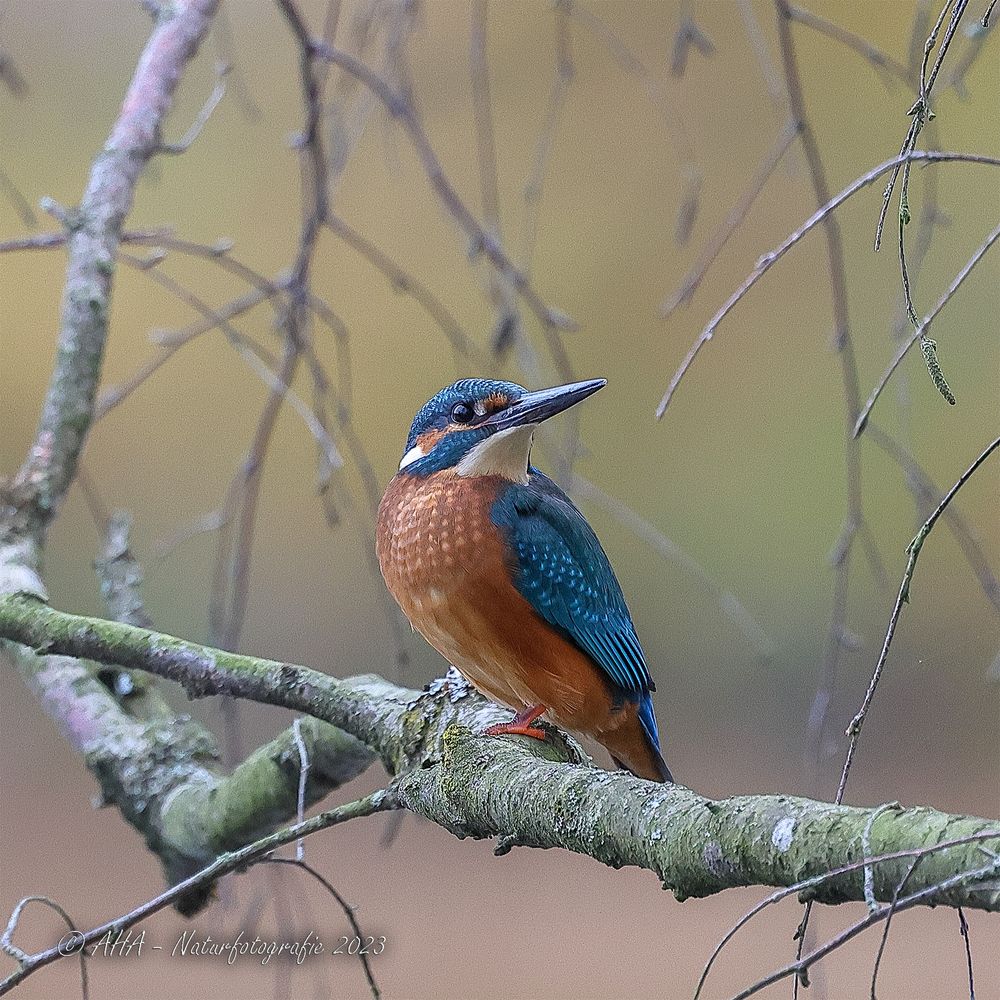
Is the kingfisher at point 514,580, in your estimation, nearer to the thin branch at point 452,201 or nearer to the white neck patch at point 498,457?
the white neck patch at point 498,457

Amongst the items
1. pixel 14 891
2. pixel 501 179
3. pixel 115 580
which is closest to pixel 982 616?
pixel 501 179

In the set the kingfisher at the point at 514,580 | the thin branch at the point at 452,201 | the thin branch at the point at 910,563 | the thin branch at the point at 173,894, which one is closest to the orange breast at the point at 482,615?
the kingfisher at the point at 514,580

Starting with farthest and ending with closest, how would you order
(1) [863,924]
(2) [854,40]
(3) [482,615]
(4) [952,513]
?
(3) [482,615], (2) [854,40], (4) [952,513], (1) [863,924]

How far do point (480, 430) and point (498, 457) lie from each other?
0.15 feet

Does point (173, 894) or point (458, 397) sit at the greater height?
point (458, 397)

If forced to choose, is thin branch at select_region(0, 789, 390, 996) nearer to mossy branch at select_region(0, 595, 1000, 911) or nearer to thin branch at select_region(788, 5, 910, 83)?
mossy branch at select_region(0, 595, 1000, 911)

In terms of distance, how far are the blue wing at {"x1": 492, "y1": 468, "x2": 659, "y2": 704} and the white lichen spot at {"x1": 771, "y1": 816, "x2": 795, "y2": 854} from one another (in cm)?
80

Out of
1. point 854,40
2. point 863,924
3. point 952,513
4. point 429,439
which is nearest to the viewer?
point 863,924

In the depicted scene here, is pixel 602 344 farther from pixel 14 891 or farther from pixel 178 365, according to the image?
pixel 14 891

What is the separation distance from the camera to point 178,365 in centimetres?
345

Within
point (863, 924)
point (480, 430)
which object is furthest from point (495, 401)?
point (863, 924)

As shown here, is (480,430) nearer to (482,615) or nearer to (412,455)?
(412,455)

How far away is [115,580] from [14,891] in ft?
5.71

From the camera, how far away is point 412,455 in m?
1.78
